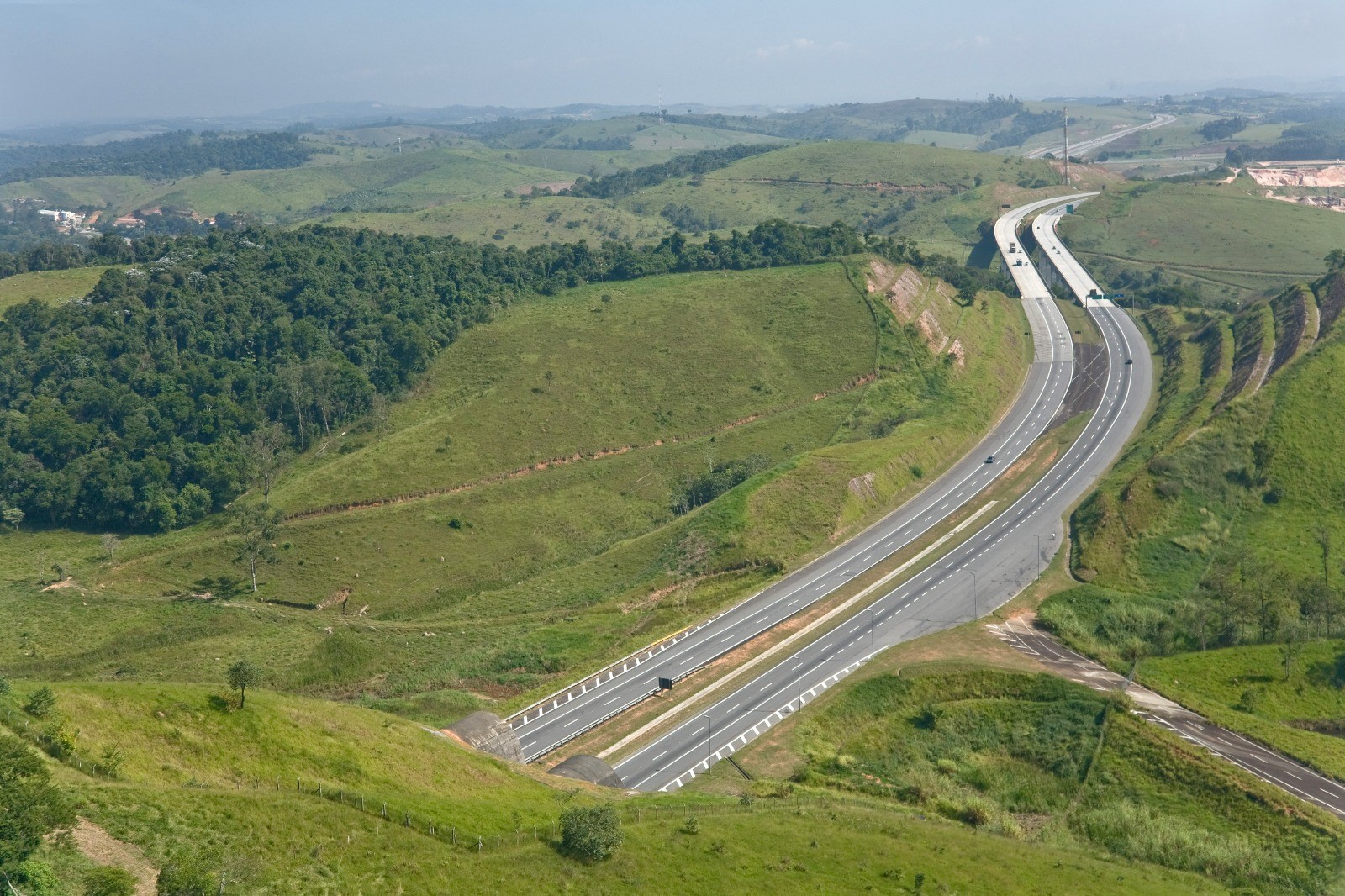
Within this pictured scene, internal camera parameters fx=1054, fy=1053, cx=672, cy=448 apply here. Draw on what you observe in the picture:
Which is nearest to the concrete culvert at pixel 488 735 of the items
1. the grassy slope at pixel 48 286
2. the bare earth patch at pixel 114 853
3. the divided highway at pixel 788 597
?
the divided highway at pixel 788 597

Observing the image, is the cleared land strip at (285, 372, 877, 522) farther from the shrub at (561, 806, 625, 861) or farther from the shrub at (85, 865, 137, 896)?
the shrub at (85, 865, 137, 896)

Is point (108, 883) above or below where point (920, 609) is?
above

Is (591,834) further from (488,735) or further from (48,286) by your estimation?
(48,286)

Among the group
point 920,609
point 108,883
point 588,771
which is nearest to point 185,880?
point 108,883

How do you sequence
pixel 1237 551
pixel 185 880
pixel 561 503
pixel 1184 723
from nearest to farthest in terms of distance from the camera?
pixel 185 880 → pixel 1184 723 → pixel 1237 551 → pixel 561 503

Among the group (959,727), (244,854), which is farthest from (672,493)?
(244,854)

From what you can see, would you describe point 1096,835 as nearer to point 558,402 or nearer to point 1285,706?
point 1285,706
